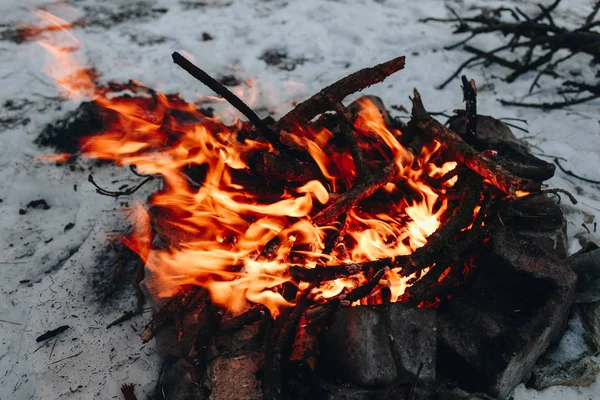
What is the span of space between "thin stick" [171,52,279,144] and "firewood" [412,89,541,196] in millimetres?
1147

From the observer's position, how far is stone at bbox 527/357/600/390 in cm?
245

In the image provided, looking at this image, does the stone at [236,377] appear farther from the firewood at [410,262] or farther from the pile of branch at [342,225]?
the firewood at [410,262]

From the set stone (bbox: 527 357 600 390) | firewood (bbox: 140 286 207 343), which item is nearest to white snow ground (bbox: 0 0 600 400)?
stone (bbox: 527 357 600 390)

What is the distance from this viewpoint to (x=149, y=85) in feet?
16.0

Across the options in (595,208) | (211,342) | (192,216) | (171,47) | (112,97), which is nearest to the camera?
(211,342)

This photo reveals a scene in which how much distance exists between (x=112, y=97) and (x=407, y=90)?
3.39 metres

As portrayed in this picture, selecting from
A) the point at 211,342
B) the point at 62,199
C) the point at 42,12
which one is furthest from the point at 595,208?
the point at 42,12

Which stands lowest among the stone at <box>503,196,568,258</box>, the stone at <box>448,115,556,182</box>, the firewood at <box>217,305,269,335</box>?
the firewood at <box>217,305,269,335</box>

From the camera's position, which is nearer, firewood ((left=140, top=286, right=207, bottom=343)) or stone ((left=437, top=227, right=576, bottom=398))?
stone ((left=437, top=227, right=576, bottom=398))

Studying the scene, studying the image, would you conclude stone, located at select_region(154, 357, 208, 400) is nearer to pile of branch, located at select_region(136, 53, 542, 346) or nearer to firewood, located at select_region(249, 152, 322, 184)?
pile of branch, located at select_region(136, 53, 542, 346)

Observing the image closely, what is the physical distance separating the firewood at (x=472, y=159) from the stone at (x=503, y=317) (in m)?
0.35

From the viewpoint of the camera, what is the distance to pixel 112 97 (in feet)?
15.3

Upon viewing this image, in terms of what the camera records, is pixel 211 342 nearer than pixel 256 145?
Yes

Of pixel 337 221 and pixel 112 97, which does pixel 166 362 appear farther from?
pixel 112 97
